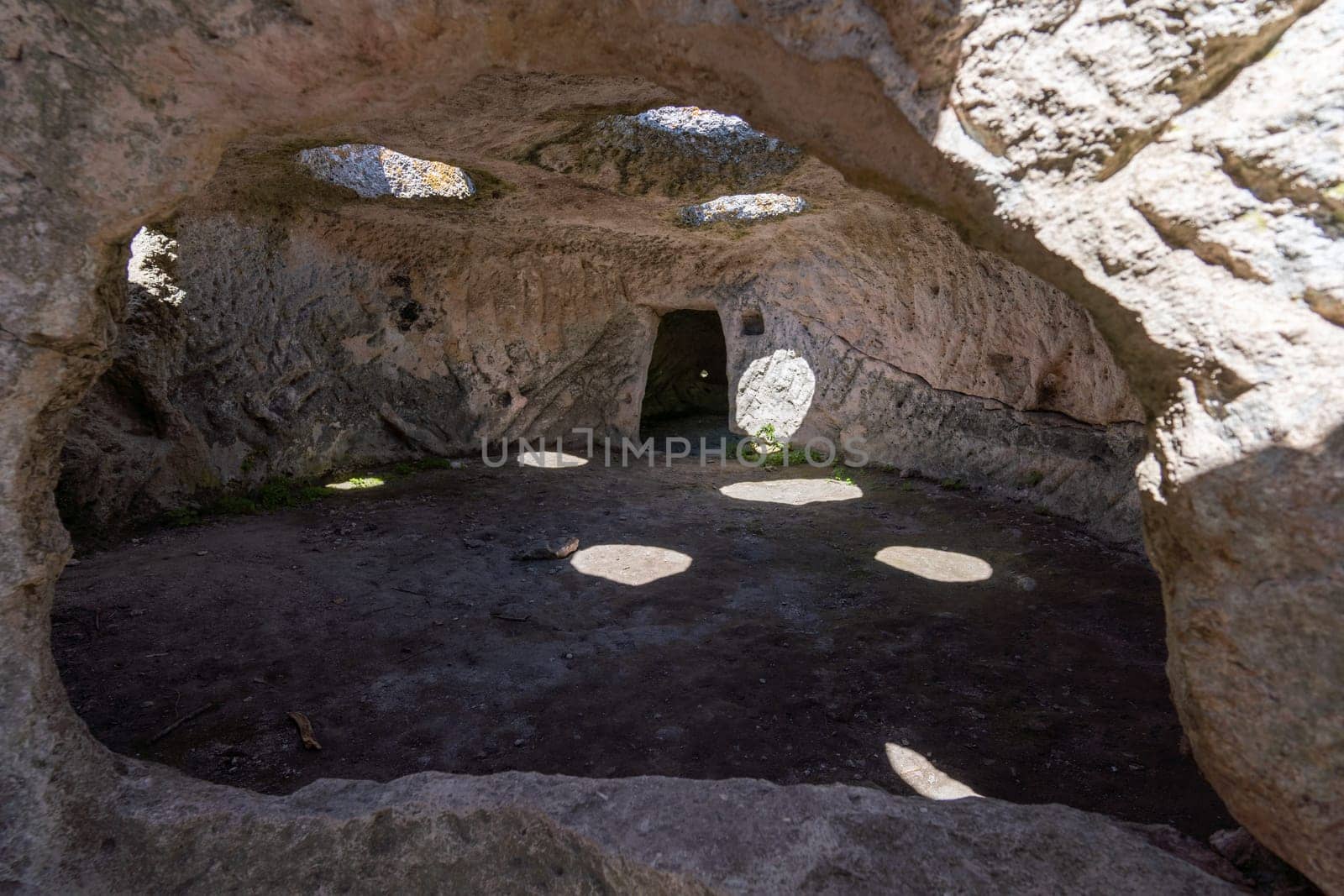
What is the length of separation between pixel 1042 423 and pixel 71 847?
6.42 metres

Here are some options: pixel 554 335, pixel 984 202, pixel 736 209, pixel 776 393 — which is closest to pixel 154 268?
pixel 554 335

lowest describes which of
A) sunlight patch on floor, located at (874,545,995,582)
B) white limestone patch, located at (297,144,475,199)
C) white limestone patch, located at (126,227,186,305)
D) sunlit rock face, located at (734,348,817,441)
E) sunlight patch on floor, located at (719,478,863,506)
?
sunlight patch on floor, located at (874,545,995,582)

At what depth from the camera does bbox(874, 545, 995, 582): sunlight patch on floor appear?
5020 millimetres

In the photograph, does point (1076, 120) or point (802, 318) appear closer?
point (1076, 120)

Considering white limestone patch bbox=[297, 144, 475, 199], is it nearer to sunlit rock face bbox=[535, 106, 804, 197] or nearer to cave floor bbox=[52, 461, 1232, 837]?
sunlit rock face bbox=[535, 106, 804, 197]

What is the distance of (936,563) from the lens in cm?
529

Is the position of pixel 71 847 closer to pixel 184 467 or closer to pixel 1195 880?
pixel 1195 880

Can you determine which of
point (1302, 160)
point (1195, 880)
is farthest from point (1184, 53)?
point (1195, 880)

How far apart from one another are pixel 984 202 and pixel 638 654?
2.95 meters

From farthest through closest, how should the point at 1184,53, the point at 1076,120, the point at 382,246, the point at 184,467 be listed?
the point at 382,246 → the point at 184,467 → the point at 1076,120 → the point at 1184,53

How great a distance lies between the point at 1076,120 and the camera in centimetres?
180

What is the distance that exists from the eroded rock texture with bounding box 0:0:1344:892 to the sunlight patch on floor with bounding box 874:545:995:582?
3084mm

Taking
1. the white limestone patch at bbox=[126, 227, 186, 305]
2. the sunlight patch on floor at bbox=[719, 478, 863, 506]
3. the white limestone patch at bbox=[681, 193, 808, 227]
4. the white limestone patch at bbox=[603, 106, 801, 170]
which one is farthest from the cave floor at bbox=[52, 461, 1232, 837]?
the white limestone patch at bbox=[681, 193, 808, 227]

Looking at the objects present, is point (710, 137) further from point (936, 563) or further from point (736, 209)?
point (936, 563)
